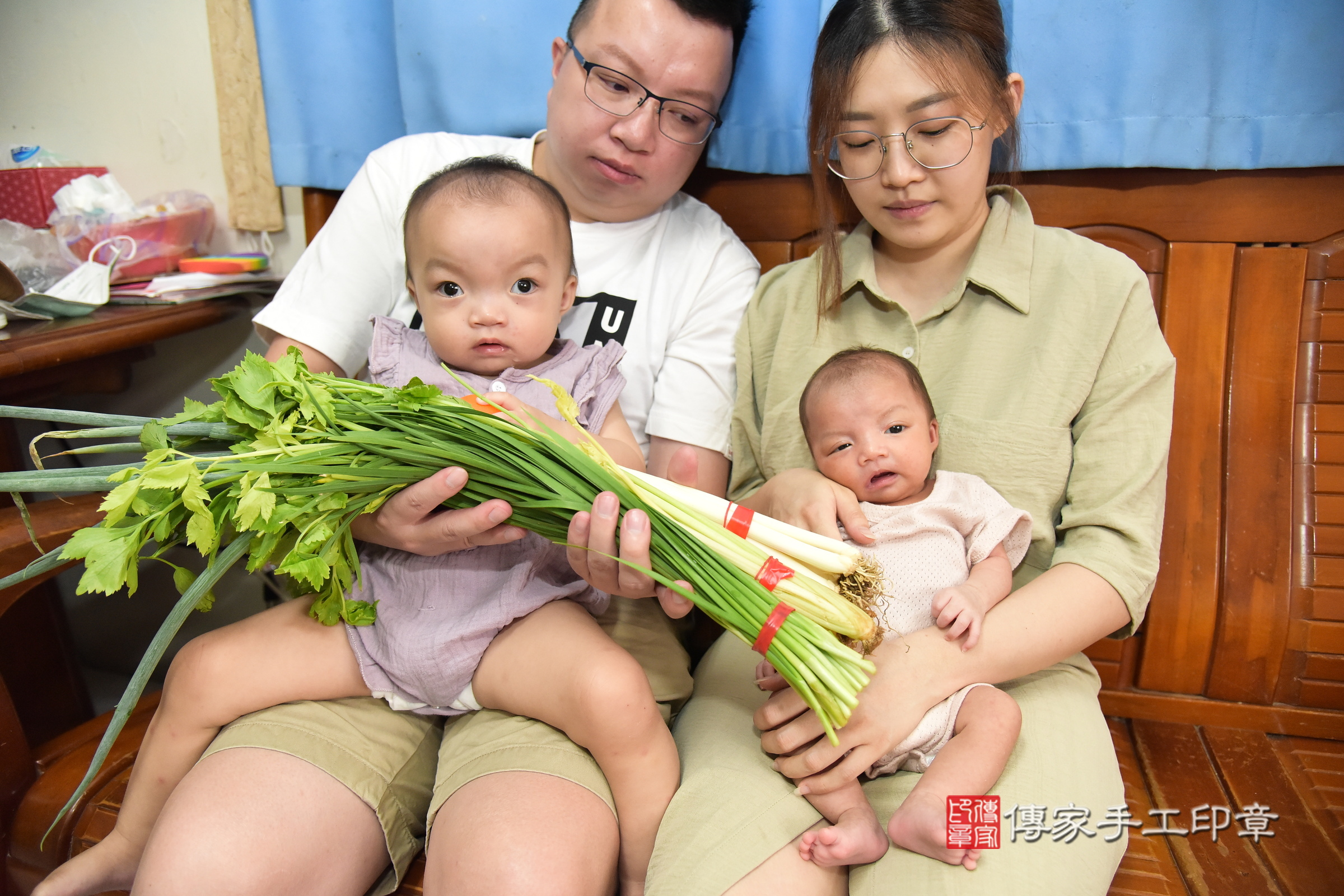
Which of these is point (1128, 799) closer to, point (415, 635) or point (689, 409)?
point (689, 409)

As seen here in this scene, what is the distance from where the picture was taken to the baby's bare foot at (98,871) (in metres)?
1.25

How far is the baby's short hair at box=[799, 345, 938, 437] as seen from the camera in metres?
1.38

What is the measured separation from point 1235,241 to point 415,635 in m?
1.64

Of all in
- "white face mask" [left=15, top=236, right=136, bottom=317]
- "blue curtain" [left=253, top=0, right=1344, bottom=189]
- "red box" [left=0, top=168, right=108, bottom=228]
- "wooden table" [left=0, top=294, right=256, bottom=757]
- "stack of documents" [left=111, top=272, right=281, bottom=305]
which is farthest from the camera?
"red box" [left=0, top=168, right=108, bottom=228]

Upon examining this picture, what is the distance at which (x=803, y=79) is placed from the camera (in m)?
1.73

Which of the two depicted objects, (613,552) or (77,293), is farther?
(77,293)

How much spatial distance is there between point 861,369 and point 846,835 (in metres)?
0.70

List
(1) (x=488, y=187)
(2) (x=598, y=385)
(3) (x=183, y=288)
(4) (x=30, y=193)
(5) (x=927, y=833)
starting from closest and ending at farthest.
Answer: (5) (x=927, y=833) → (1) (x=488, y=187) → (2) (x=598, y=385) → (3) (x=183, y=288) → (4) (x=30, y=193)

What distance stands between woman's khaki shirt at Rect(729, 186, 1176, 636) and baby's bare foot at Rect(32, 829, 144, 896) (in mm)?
1255

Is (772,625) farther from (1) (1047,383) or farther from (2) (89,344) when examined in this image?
(2) (89,344)

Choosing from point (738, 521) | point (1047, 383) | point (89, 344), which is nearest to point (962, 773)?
point (738, 521)

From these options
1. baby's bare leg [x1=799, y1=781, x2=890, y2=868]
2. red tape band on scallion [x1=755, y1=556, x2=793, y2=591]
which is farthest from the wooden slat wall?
red tape band on scallion [x1=755, y1=556, x2=793, y2=591]

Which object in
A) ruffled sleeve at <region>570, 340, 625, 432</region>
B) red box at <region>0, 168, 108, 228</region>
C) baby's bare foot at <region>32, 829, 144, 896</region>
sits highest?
red box at <region>0, 168, 108, 228</region>

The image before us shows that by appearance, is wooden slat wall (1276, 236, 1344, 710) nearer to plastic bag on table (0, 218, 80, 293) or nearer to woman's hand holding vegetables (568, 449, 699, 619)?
woman's hand holding vegetables (568, 449, 699, 619)
